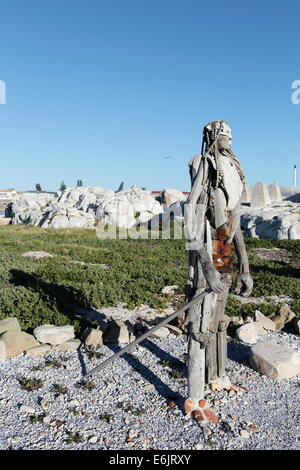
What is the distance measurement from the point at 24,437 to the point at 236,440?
2402 mm

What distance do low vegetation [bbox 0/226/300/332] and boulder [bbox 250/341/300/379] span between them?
2.69 metres

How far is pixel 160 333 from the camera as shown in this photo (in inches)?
292

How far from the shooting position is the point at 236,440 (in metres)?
4.39

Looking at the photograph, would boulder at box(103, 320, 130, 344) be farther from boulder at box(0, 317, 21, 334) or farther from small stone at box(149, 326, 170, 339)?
boulder at box(0, 317, 21, 334)

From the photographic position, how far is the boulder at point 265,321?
8000 mm

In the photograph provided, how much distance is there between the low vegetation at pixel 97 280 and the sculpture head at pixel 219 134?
4.82 metres

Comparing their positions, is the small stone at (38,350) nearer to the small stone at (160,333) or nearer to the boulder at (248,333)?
the small stone at (160,333)

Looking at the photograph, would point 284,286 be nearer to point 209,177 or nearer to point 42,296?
point 42,296

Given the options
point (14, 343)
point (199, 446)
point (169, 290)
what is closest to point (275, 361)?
point (199, 446)

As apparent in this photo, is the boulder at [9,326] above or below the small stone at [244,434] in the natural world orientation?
above

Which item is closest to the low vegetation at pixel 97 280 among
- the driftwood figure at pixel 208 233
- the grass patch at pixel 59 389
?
the grass patch at pixel 59 389

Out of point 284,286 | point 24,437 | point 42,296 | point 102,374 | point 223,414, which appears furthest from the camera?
point 284,286

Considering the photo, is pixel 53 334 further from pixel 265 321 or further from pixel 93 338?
pixel 265 321
